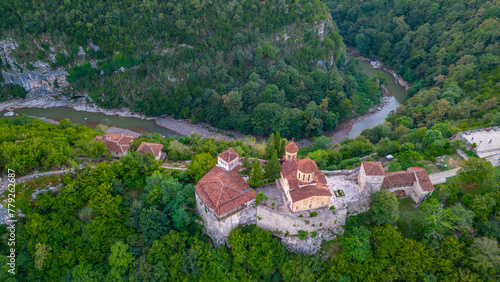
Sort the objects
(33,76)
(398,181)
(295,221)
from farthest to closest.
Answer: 1. (33,76)
2. (398,181)
3. (295,221)

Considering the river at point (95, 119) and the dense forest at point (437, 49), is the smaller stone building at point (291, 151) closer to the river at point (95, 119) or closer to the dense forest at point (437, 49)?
the dense forest at point (437, 49)

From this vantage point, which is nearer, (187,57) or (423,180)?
(423,180)

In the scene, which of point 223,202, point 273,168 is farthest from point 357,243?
point 223,202

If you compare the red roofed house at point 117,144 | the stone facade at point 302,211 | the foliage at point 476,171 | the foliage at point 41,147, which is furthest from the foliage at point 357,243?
the red roofed house at point 117,144

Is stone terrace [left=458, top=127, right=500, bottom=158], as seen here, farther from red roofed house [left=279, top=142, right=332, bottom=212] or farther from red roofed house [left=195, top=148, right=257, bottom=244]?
red roofed house [left=195, top=148, right=257, bottom=244]

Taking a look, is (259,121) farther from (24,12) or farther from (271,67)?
(24,12)

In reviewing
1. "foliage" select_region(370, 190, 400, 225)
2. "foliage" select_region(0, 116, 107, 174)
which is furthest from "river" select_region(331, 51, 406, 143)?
"foliage" select_region(0, 116, 107, 174)

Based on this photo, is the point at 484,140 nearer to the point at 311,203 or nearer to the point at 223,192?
the point at 311,203
